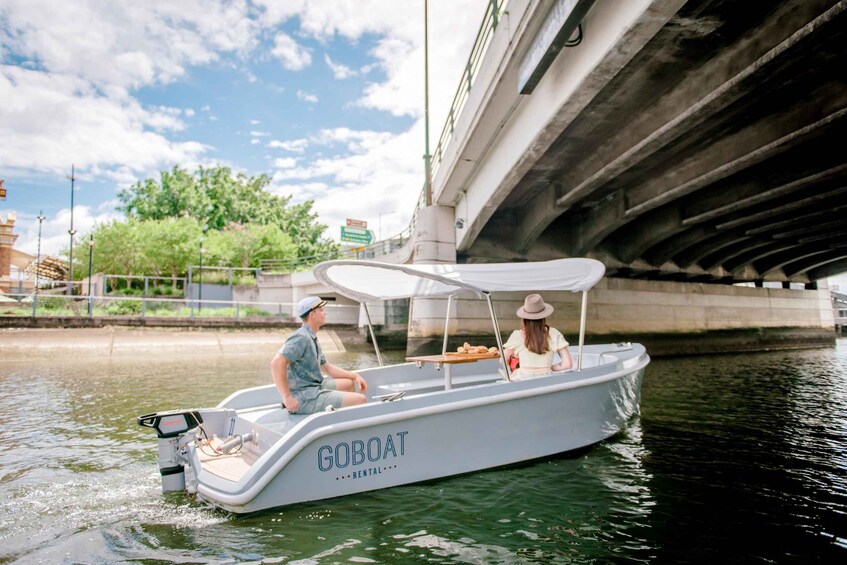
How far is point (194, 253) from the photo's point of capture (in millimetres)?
41344

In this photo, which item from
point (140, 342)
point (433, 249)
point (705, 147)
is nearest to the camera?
point (705, 147)

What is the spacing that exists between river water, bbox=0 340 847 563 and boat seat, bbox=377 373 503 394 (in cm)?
194

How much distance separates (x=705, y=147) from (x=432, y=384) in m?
8.37

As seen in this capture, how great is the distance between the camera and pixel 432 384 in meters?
7.39

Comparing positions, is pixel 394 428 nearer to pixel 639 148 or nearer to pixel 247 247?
pixel 639 148

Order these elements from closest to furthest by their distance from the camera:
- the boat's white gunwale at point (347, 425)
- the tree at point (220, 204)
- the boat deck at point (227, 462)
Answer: the boat's white gunwale at point (347, 425), the boat deck at point (227, 462), the tree at point (220, 204)

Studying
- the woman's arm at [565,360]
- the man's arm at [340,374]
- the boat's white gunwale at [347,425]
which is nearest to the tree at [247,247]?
the man's arm at [340,374]

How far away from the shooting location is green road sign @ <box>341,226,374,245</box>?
69.4 metres

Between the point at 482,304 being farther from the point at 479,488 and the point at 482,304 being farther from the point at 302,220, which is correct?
the point at 302,220

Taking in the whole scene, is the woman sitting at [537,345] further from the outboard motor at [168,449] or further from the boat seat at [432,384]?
the outboard motor at [168,449]

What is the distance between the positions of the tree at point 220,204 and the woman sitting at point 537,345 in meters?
46.2

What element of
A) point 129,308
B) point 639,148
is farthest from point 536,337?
point 129,308

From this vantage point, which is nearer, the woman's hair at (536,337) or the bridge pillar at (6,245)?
the woman's hair at (536,337)

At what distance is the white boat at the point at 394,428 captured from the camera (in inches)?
175
